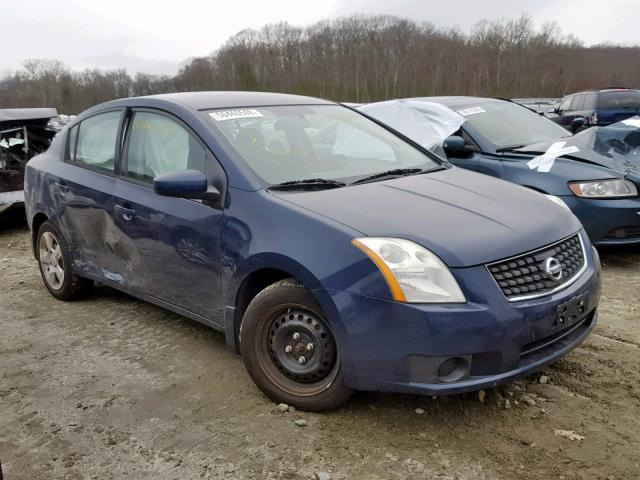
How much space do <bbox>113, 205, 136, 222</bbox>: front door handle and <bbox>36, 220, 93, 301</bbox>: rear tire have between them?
993 millimetres

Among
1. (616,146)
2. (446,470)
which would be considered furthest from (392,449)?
(616,146)

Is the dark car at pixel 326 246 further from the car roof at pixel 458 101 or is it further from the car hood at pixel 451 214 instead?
the car roof at pixel 458 101

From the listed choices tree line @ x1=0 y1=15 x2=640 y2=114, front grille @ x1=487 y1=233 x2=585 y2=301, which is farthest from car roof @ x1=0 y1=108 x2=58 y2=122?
tree line @ x1=0 y1=15 x2=640 y2=114

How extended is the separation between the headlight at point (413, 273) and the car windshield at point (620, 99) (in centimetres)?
1401

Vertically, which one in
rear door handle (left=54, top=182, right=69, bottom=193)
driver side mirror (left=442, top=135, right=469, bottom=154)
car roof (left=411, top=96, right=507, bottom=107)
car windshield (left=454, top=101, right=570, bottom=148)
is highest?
car roof (left=411, top=96, right=507, bottom=107)

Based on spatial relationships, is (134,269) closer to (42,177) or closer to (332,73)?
(42,177)

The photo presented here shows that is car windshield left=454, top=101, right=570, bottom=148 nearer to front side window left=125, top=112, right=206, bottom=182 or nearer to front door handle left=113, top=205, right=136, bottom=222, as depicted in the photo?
front side window left=125, top=112, right=206, bottom=182

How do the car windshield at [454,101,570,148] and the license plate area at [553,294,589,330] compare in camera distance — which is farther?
the car windshield at [454,101,570,148]

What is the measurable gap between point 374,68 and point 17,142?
78.9 meters

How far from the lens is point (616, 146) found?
561 cm

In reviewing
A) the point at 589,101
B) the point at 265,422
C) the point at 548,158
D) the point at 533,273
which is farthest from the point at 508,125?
the point at 589,101

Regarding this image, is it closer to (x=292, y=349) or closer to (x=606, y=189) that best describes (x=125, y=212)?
(x=292, y=349)

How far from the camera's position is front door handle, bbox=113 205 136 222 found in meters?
3.69

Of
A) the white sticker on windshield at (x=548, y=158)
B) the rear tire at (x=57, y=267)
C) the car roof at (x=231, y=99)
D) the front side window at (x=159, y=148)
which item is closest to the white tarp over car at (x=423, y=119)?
the white sticker on windshield at (x=548, y=158)
